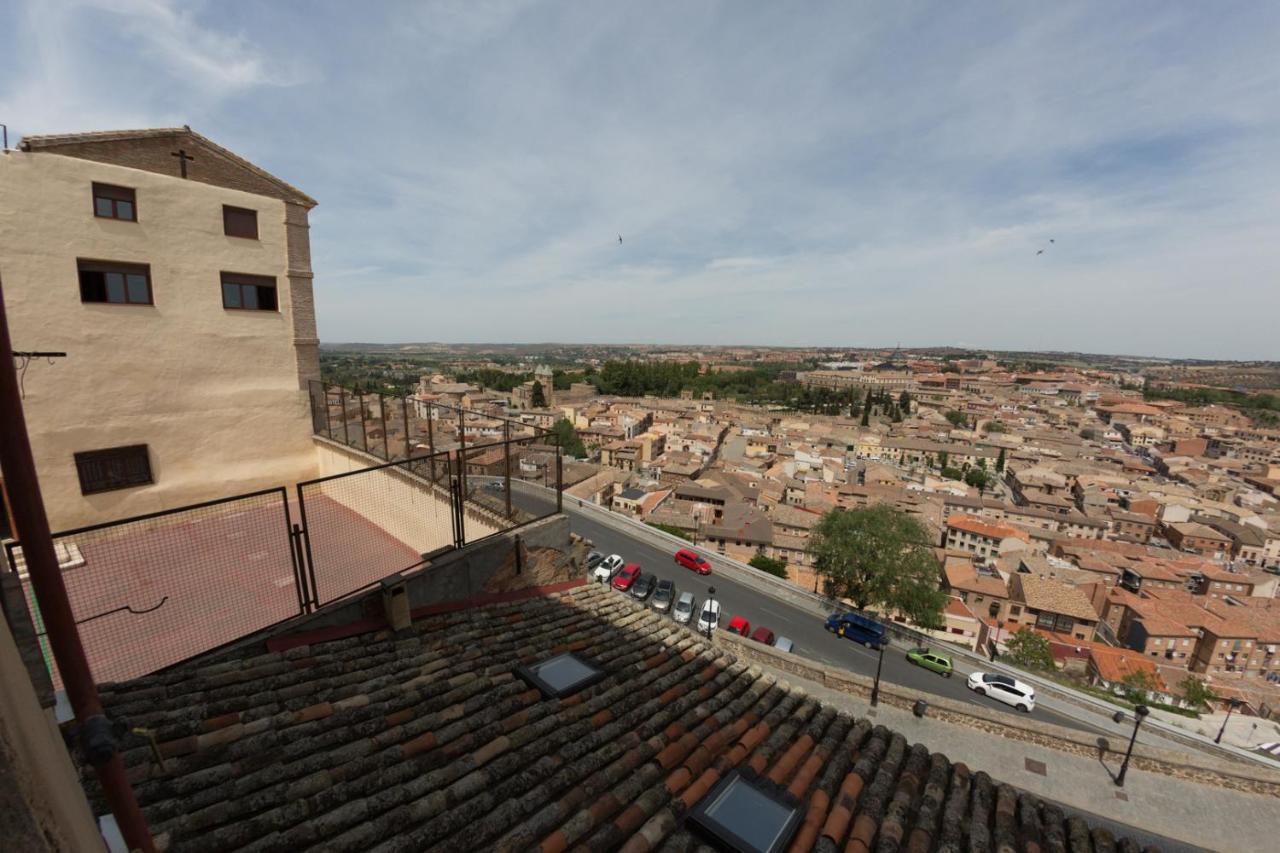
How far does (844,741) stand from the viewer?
489cm

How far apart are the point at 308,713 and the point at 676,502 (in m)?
41.5

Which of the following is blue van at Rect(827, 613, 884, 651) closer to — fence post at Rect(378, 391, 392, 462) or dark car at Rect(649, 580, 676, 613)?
dark car at Rect(649, 580, 676, 613)

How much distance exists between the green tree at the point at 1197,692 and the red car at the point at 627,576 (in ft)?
98.2

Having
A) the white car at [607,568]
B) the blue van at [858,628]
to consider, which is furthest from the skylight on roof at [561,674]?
the blue van at [858,628]

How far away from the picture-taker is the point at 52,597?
5.98ft

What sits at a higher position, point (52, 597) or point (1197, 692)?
point (52, 597)

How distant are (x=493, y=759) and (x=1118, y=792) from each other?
48.1 feet

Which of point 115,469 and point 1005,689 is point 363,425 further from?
point 1005,689

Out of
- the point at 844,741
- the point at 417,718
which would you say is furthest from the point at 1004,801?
the point at 417,718

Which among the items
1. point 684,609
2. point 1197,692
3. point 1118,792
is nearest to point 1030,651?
point 1197,692

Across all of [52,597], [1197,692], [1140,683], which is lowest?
[1197,692]

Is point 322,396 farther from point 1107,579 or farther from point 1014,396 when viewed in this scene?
point 1014,396

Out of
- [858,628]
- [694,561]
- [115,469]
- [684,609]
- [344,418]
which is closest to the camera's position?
[115,469]

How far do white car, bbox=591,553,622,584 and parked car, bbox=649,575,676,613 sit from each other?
7.41ft
